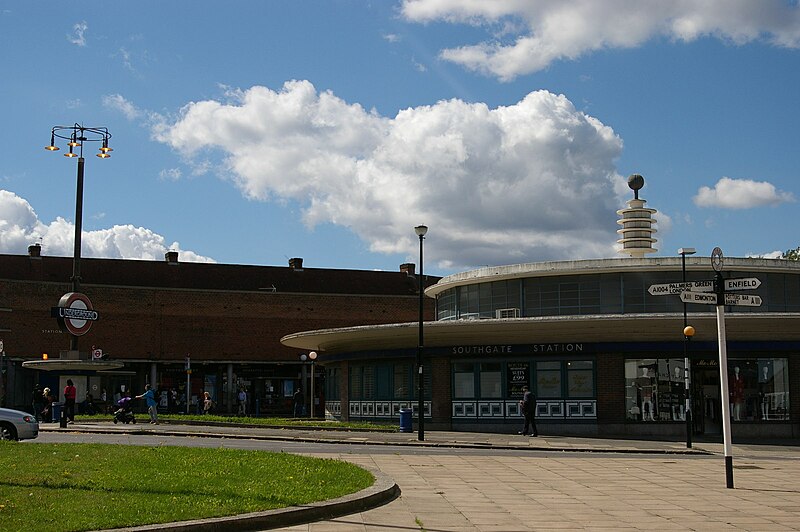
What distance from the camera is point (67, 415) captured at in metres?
37.3

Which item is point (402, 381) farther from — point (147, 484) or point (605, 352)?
point (147, 484)

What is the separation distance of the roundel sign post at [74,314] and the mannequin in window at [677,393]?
74.9ft

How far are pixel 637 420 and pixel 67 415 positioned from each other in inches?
852

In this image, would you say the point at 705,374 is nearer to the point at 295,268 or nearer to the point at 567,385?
the point at 567,385

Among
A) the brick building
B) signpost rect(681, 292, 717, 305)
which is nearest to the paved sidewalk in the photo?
signpost rect(681, 292, 717, 305)

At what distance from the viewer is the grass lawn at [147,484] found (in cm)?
1148

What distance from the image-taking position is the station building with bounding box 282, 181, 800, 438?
3581 cm

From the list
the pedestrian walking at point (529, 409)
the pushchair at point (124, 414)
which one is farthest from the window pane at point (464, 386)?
the pushchair at point (124, 414)

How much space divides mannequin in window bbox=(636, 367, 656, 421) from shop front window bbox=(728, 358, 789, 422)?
289 cm

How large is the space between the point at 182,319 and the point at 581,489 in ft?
172

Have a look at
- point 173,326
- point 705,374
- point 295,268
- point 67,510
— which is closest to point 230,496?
point 67,510

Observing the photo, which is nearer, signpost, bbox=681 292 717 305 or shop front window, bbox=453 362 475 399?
signpost, bbox=681 292 717 305

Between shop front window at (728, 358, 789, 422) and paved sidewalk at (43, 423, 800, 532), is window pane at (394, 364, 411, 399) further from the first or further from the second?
shop front window at (728, 358, 789, 422)

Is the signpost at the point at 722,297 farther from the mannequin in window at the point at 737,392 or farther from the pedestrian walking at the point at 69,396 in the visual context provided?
the pedestrian walking at the point at 69,396
